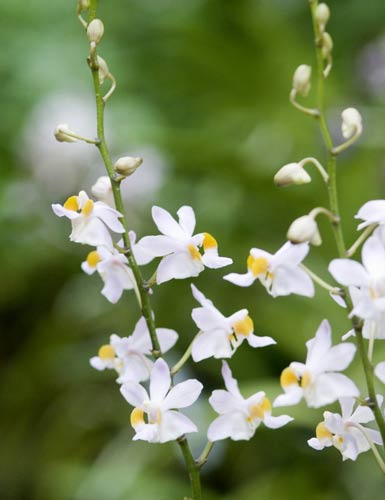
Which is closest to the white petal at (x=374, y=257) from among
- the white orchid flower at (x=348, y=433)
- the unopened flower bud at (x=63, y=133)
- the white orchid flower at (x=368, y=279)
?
the white orchid flower at (x=368, y=279)

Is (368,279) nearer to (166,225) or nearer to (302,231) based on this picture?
(302,231)

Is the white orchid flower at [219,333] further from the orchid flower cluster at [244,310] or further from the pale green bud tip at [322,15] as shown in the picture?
the pale green bud tip at [322,15]

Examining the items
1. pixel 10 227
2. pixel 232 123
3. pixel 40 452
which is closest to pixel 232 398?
pixel 40 452

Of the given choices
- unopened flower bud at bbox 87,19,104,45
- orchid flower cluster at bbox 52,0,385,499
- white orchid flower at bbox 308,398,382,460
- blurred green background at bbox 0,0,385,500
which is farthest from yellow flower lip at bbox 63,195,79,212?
blurred green background at bbox 0,0,385,500

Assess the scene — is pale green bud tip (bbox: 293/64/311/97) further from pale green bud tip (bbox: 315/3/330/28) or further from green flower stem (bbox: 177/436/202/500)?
green flower stem (bbox: 177/436/202/500)

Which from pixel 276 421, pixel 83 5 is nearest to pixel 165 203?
pixel 83 5
